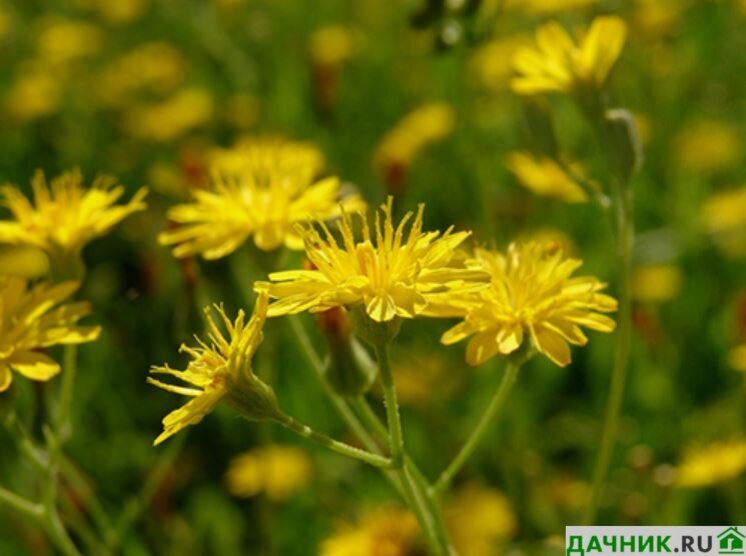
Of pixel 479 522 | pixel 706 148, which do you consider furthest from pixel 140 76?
pixel 479 522

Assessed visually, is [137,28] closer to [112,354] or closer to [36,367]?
[112,354]

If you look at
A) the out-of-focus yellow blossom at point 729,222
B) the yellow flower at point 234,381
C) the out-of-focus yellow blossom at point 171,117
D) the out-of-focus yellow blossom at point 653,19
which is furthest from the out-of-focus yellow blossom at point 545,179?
the out-of-focus yellow blossom at point 171,117

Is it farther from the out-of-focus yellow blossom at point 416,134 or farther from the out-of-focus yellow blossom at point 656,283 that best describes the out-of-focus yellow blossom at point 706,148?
the out-of-focus yellow blossom at point 416,134

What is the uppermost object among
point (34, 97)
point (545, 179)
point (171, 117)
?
point (34, 97)

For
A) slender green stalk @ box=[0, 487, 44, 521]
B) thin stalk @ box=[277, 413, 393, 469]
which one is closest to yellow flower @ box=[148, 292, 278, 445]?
thin stalk @ box=[277, 413, 393, 469]

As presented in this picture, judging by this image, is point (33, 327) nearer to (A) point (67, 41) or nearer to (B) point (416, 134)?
(B) point (416, 134)

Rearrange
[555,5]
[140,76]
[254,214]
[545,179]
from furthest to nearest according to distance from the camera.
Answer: [140,76] < [555,5] < [545,179] < [254,214]
